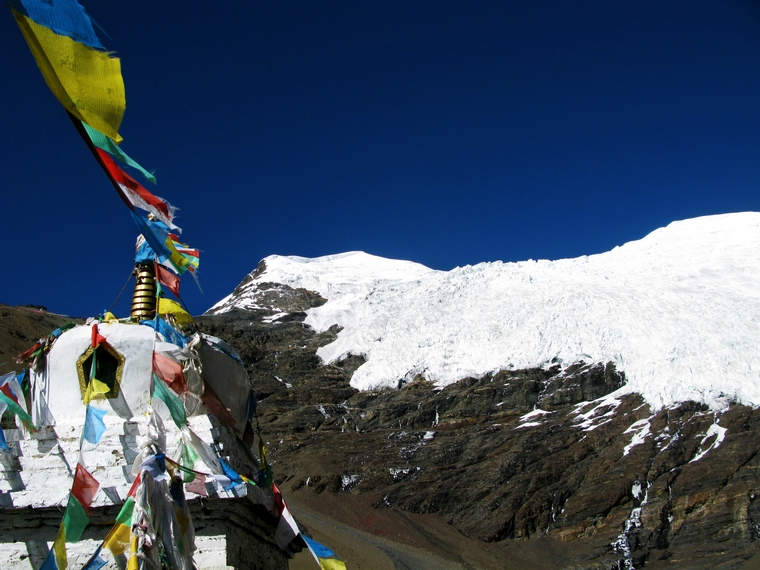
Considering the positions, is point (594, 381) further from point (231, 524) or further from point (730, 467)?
point (231, 524)

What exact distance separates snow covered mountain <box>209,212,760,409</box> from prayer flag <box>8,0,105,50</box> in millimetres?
35002

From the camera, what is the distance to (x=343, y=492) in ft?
103

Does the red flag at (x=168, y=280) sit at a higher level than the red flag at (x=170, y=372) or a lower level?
higher

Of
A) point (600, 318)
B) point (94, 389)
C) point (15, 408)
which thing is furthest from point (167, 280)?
point (600, 318)

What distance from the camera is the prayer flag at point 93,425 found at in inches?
268

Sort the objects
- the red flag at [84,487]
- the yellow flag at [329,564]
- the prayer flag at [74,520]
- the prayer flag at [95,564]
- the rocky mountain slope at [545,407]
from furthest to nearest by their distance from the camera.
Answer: the rocky mountain slope at [545,407]
the yellow flag at [329,564]
the red flag at [84,487]
the prayer flag at [74,520]
the prayer flag at [95,564]

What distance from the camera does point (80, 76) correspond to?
13.2 ft

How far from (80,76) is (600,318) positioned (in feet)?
136

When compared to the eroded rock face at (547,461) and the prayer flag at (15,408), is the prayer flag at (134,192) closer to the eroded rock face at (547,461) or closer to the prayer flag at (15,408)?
the prayer flag at (15,408)

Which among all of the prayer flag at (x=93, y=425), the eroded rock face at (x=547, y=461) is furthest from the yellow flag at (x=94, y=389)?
the eroded rock face at (x=547, y=461)

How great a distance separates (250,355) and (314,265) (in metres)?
37.4

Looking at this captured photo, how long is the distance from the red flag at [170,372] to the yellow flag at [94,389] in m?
0.61

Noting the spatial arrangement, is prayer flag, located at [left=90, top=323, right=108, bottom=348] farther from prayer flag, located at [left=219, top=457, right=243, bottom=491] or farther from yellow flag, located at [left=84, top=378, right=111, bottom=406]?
prayer flag, located at [left=219, top=457, right=243, bottom=491]

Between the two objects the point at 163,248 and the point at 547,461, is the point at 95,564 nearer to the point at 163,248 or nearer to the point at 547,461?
the point at 163,248
